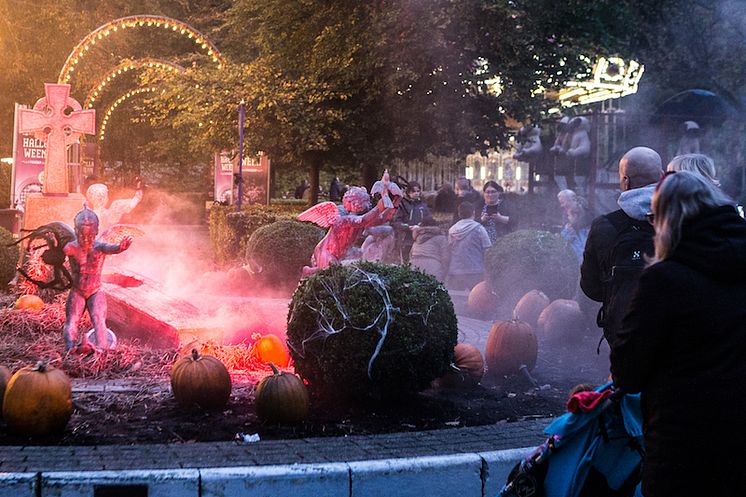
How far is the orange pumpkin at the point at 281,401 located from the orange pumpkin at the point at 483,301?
5.54 metres

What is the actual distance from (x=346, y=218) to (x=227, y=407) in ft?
6.80

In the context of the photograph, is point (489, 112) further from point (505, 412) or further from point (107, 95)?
point (107, 95)

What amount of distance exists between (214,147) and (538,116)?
7843 mm

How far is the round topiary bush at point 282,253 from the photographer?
1291cm

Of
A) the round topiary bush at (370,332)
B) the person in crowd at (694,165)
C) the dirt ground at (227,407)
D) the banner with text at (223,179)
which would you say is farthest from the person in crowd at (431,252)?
the banner with text at (223,179)

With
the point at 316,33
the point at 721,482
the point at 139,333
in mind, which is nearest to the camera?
the point at 721,482

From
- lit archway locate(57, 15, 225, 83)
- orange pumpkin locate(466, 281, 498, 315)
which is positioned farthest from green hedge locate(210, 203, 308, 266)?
orange pumpkin locate(466, 281, 498, 315)

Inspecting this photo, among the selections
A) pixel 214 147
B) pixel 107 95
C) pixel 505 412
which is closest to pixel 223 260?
pixel 214 147

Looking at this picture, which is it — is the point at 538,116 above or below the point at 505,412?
above

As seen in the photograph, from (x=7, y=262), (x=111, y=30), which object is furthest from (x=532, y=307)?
(x=111, y=30)

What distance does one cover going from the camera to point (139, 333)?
8078mm

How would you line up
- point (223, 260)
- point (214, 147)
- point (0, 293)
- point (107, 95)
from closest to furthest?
point (0, 293), point (223, 260), point (214, 147), point (107, 95)

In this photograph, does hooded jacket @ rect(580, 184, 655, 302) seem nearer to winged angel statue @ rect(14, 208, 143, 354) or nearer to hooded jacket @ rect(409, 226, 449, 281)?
winged angel statue @ rect(14, 208, 143, 354)

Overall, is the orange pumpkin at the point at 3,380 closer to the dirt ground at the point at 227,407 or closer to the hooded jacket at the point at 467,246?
the dirt ground at the point at 227,407
